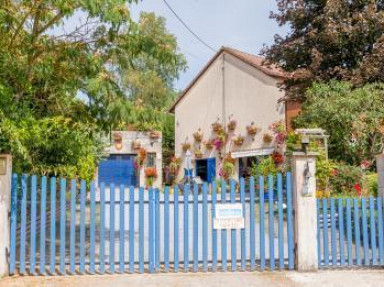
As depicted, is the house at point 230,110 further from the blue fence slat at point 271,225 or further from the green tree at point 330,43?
the blue fence slat at point 271,225

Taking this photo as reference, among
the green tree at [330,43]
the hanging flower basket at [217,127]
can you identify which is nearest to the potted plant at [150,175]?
the hanging flower basket at [217,127]

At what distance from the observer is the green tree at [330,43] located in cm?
1446

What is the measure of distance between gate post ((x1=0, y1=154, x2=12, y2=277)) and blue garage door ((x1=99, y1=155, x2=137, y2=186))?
20.7 metres

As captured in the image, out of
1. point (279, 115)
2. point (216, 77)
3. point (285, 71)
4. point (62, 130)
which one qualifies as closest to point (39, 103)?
point (62, 130)

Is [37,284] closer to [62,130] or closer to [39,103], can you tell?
[62,130]

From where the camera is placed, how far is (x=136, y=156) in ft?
87.0

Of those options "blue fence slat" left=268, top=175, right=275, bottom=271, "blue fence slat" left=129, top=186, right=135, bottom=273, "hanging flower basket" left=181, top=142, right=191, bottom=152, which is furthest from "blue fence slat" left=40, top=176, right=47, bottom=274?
"hanging flower basket" left=181, top=142, right=191, bottom=152

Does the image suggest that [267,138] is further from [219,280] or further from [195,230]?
[219,280]

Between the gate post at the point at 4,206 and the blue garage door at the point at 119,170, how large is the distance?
20.7 m

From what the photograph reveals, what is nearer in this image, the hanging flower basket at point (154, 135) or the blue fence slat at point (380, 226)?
the blue fence slat at point (380, 226)

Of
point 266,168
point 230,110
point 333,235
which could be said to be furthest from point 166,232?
point 230,110

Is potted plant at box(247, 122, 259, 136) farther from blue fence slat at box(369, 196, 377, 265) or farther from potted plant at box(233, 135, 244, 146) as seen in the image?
blue fence slat at box(369, 196, 377, 265)

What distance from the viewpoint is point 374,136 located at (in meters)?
13.5

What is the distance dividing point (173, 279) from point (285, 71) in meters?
11.9
